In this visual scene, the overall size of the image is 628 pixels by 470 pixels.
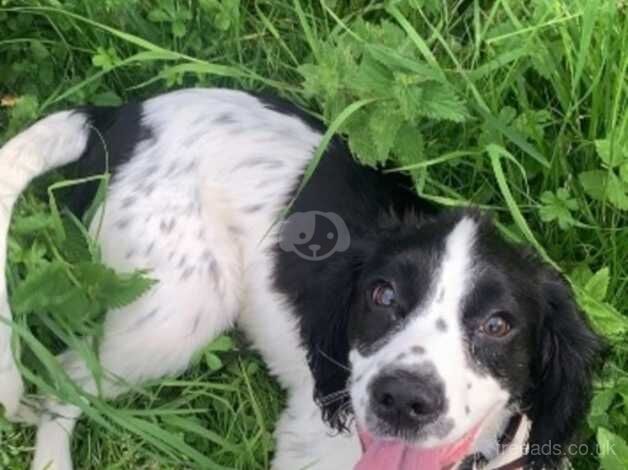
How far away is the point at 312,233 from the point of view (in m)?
3.10

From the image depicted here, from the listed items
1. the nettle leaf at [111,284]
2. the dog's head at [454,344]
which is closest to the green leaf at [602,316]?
the dog's head at [454,344]

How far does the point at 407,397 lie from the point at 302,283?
28.7 inches

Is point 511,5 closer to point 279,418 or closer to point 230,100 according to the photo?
point 230,100

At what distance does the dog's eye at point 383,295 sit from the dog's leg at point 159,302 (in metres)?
0.66

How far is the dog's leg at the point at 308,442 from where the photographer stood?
3068 mm

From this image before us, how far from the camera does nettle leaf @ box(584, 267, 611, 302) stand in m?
3.11

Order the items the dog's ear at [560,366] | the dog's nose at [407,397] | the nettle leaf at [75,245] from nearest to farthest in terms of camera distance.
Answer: the dog's nose at [407,397] → the dog's ear at [560,366] → the nettle leaf at [75,245]

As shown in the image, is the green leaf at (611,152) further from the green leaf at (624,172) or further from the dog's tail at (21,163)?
the dog's tail at (21,163)

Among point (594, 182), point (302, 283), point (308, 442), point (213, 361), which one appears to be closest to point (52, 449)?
point (213, 361)

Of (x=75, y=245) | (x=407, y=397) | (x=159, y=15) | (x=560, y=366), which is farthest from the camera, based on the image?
(x=159, y=15)

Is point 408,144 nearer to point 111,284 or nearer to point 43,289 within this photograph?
point 111,284

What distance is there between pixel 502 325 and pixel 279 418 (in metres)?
1.02

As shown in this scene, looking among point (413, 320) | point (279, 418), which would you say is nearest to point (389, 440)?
point (413, 320)

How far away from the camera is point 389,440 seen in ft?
8.32
